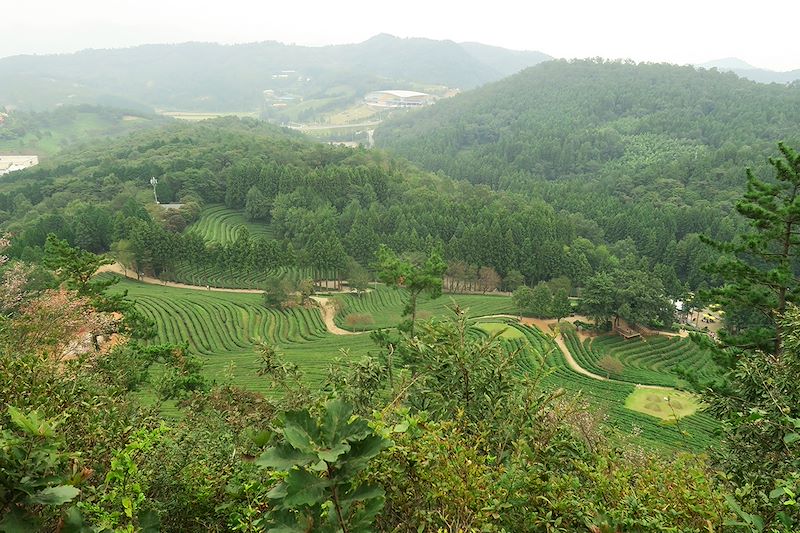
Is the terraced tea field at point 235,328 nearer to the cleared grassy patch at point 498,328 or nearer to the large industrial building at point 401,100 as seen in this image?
the cleared grassy patch at point 498,328

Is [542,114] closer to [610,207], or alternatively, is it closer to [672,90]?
[672,90]

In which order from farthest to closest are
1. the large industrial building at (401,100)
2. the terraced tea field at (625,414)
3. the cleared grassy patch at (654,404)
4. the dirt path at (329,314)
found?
the large industrial building at (401,100)
the dirt path at (329,314)
the cleared grassy patch at (654,404)
the terraced tea field at (625,414)

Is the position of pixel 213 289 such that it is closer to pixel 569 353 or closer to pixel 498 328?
pixel 498 328

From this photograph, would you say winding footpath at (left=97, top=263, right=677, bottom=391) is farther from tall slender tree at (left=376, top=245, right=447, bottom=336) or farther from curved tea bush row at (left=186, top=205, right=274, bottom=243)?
tall slender tree at (left=376, top=245, right=447, bottom=336)

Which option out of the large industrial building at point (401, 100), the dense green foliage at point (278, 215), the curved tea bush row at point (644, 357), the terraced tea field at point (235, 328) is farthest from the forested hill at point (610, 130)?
the terraced tea field at point (235, 328)

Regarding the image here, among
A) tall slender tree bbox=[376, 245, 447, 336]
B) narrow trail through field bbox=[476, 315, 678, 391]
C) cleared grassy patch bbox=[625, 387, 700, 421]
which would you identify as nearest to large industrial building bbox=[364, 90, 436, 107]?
narrow trail through field bbox=[476, 315, 678, 391]
